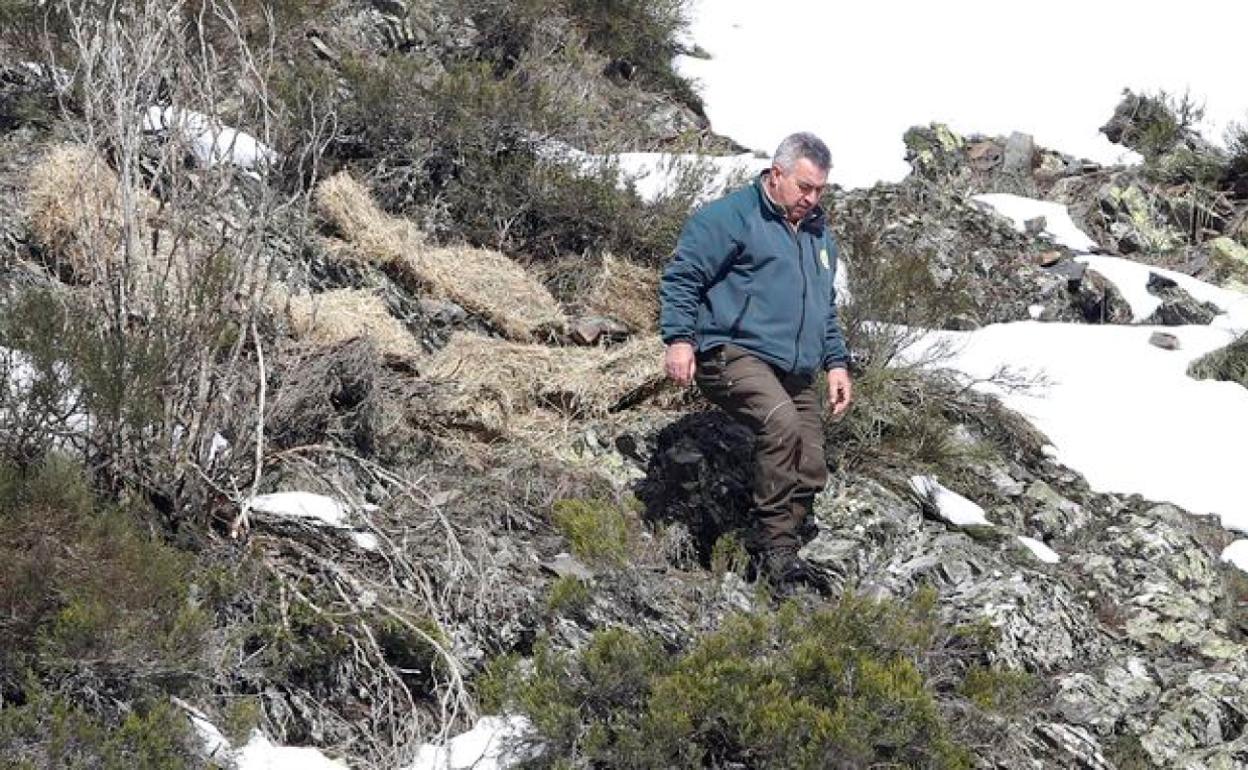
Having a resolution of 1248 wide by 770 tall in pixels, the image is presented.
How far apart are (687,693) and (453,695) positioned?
0.74 meters

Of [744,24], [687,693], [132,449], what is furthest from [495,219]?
[744,24]

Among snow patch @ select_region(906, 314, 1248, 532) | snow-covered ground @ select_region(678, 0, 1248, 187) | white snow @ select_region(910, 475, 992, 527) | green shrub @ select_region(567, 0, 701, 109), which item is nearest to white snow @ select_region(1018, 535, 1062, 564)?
white snow @ select_region(910, 475, 992, 527)

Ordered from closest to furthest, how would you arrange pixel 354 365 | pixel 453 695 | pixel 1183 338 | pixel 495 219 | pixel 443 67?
pixel 453 695 < pixel 354 365 < pixel 495 219 < pixel 1183 338 < pixel 443 67

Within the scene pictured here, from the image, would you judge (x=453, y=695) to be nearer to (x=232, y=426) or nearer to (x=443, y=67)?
(x=232, y=426)

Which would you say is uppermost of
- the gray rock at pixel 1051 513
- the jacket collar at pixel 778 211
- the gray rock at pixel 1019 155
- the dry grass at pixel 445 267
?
the jacket collar at pixel 778 211

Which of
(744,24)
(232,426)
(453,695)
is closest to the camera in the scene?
(453,695)

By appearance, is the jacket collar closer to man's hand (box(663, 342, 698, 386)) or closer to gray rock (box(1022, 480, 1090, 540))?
man's hand (box(663, 342, 698, 386))

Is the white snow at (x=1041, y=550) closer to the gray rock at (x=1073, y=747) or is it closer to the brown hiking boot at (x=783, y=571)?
the brown hiking boot at (x=783, y=571)

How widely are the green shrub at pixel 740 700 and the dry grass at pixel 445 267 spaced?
3.05 meters

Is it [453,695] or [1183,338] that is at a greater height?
[1183,338]

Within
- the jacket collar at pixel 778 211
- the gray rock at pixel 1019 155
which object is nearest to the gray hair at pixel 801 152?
the jacket collar at pixel 778 211

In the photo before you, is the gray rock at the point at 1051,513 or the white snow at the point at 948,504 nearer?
the white snow at the point at 948,504

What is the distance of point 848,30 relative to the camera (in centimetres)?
1498

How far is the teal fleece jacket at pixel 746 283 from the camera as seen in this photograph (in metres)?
5.23
